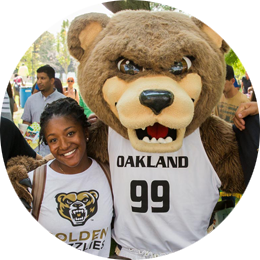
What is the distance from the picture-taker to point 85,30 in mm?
1776

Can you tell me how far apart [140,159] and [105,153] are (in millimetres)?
310

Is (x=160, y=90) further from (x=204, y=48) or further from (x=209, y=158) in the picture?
(x=209, y=158)

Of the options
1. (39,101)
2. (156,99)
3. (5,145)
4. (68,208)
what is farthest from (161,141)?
(39,101)

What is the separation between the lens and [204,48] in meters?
1.59

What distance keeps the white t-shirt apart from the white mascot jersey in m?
0.14

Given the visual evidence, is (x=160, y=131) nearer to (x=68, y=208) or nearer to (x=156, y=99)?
(x=156, y=99)

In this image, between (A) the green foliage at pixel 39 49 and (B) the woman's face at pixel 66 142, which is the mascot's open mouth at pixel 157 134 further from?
(A) the green foliage at pixel 39 49

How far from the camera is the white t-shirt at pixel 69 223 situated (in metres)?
1.65

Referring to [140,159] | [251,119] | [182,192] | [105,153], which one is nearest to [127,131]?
[140,159]

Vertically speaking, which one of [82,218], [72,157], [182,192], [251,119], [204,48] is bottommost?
[82,218]

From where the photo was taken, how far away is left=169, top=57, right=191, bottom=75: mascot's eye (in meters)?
1.54

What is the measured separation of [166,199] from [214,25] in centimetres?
112

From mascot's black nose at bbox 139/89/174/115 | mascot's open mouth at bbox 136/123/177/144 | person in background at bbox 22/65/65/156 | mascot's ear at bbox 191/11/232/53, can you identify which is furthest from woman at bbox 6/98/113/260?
person in background at bbox 22/65/65/156

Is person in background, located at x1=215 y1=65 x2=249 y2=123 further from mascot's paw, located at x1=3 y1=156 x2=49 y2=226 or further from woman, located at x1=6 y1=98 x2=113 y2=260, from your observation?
mascot's paw, located at x1=3 y1=156 x2=49 y2=226
